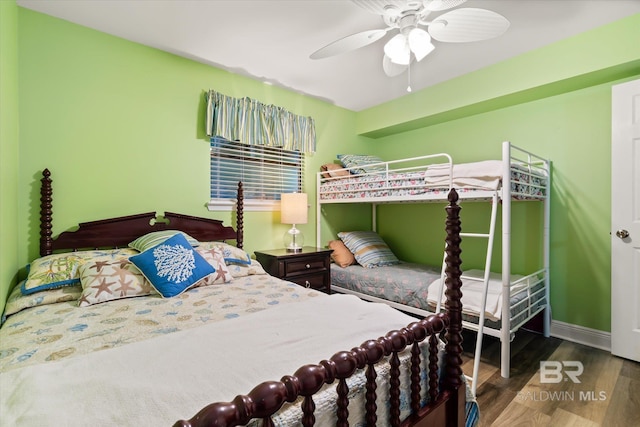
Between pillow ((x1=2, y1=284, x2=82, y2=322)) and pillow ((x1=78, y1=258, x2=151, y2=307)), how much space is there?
0.09m

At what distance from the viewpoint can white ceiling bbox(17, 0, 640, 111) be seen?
6.50ft

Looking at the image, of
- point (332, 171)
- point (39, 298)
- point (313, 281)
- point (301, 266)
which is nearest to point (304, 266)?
point (301, 266)

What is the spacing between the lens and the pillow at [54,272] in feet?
5.43

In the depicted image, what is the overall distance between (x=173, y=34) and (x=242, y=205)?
148 centimetres

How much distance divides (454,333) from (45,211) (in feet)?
8.43

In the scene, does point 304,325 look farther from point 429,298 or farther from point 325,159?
point 325,159

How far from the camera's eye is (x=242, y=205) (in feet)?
9.55

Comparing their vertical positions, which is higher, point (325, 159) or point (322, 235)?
point (325, 159)

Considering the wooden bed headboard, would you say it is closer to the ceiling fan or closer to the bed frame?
the bed frame

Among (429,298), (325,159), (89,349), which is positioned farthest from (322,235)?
(89,349)

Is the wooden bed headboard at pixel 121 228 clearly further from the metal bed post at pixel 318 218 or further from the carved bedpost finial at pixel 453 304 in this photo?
the carved bedpost finial at pixel 453 304

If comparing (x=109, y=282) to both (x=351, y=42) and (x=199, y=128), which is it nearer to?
(x=199, y=128)

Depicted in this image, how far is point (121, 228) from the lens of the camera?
2285mm

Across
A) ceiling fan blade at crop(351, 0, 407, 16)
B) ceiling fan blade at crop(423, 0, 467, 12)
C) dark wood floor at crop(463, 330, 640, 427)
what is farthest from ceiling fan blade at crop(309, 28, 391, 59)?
dark wood floor at crop(463, 330, 640, 427)
